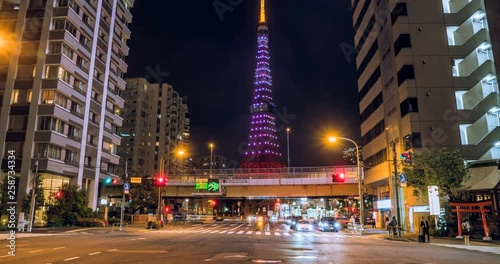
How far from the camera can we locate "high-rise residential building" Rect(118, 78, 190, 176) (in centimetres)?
12178

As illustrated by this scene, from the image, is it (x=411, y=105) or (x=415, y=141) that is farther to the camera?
(x=411, y=105)

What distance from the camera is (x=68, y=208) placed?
4638cm

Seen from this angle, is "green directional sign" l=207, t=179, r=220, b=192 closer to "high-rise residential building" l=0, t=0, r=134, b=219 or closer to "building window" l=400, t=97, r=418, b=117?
"high-rise residential building" l=0, t=0, r=134, b=219

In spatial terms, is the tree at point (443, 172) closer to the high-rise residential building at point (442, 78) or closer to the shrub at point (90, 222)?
the high-rise residential building at point (442, 78)

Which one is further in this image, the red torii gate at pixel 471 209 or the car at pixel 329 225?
the car at pixel 329 225

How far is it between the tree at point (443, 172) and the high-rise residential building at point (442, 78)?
257 inches

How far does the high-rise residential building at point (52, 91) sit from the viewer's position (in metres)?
48.9

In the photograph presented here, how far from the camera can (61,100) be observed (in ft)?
171

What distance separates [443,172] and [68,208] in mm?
41145

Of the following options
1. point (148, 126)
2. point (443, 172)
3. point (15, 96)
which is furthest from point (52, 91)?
point (148, 126)

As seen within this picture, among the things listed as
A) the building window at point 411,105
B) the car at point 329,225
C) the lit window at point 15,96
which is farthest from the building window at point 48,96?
the building window at point 411,105

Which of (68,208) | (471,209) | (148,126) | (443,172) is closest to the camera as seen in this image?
(471,209)

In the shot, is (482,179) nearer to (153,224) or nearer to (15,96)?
(153,224)

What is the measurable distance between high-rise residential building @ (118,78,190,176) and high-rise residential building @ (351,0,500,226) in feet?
251
